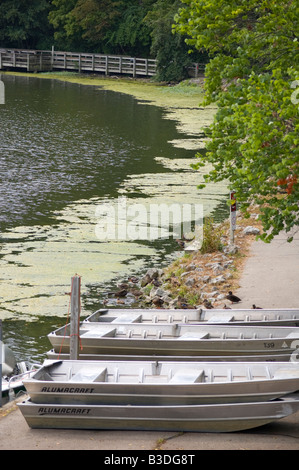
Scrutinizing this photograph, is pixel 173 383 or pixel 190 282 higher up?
pixel 173 383

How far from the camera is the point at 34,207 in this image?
89.9ft

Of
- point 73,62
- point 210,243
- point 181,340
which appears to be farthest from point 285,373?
point 73,62

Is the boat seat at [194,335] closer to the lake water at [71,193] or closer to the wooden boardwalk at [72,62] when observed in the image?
the lake water at [71,193]

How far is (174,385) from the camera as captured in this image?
10.7m

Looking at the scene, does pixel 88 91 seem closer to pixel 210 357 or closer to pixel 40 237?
pixel 40 237

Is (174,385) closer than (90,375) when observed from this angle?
Yes

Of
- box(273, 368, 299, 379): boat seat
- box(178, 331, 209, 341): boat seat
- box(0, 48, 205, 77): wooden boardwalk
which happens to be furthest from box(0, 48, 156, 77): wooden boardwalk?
box(273, 368, 299, 379): boat seat

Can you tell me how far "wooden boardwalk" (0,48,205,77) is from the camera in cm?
7444

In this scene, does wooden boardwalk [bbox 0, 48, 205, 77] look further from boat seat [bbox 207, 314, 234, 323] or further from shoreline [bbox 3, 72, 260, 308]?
boat seat [bbox 207, 314, 234, 323]

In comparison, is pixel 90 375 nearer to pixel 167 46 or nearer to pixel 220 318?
pixel 220 318

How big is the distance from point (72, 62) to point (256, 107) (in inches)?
2671

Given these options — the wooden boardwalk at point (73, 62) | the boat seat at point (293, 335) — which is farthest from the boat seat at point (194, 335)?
the wooden boardwalk at point (73, 62)

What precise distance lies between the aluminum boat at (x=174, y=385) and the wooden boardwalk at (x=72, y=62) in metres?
63.9
